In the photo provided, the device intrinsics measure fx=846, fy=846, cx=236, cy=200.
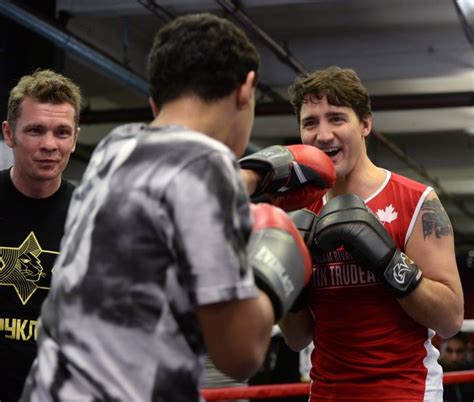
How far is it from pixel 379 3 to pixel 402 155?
3358 mm

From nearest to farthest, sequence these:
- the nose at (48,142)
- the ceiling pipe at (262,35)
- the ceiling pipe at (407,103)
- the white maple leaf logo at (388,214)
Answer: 1. the white maple leaf logo at (388,214)
2. the nose at (48,142)
3. the ceiling pipe at (262,35)
4. the ceiling pipe at (407,103)

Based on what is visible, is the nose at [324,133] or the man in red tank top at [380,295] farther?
the nose at [324,133]

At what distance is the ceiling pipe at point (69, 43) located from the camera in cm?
476

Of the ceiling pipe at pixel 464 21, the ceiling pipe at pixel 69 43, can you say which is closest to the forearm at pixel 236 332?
the ceiling pipe at pixel 69 43

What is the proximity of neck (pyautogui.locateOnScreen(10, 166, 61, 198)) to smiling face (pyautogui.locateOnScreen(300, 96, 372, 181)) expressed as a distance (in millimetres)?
643

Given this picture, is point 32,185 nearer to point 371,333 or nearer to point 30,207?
point 30,207

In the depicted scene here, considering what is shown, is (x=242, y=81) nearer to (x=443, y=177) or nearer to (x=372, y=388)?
(x=372, y=388)

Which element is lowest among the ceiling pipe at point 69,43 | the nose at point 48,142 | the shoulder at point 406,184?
the shoulder at point 406,184

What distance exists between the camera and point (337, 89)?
1.99 meters

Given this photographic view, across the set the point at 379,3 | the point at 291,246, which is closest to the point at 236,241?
the point at 291,246

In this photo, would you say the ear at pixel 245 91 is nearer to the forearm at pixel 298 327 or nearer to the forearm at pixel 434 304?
the forearm at pixel 434 304

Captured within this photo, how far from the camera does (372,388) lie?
73.4 inches

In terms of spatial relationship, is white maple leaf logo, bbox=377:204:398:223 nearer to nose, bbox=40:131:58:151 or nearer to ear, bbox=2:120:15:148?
nose, bbox=40:131:58:151

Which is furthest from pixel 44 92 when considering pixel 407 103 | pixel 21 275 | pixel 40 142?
pixel 407 103
